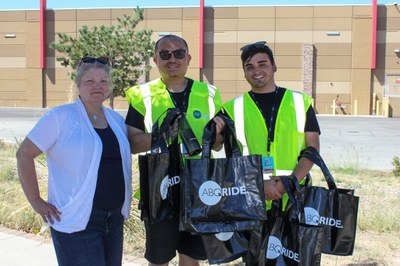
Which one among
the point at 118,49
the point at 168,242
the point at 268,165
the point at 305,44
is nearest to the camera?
the point at 268,165

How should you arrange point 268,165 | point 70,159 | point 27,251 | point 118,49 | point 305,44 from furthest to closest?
point 305,44 → point 118,49 → point 27,251 → point 268,165 → point 70,159

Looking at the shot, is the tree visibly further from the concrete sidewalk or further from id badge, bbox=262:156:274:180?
id badge, bbox=262:156:274:180

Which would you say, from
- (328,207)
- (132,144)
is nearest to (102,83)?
(132,144)

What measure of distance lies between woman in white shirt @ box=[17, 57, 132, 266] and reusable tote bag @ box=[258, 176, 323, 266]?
93 centimetres

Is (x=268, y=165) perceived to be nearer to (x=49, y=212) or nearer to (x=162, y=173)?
(x=162, y=173)

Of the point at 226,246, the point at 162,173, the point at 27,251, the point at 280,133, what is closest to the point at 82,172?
the point at 162,173

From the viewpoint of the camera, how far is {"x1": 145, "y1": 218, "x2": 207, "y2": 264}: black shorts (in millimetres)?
3096

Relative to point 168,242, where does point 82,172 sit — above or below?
above

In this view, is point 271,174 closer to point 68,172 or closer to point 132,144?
point 132,144

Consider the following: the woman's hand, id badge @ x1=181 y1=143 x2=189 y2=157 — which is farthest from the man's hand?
the woman's hand

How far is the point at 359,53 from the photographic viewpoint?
3966cm

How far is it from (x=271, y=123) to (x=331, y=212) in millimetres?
656

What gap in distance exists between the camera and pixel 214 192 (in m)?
2.70

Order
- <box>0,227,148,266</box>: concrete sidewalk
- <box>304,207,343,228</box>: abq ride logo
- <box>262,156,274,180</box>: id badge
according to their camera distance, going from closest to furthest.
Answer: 1. <box>304,207,343,228</box>: abq ride logo
2. <box>262,156,274,180</box>: id badge
3. <box>0,227,148,266</box>: concrete sidewalk
